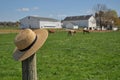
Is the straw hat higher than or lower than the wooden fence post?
higher

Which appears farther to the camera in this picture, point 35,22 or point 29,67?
point 35,22

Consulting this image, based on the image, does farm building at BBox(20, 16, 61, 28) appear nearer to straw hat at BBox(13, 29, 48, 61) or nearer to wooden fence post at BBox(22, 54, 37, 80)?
straw hat at BBox(13, 29, 48, 61)

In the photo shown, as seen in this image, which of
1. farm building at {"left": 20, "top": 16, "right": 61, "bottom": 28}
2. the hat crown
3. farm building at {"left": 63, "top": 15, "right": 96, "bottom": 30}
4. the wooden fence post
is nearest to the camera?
the wooden fence post

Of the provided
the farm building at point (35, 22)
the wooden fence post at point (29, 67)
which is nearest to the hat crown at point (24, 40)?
the wooden fence post at point (29, 67)

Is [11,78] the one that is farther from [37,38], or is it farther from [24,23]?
[24,23]

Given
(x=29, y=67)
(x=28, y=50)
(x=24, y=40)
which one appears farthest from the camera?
(x=24, y=40)

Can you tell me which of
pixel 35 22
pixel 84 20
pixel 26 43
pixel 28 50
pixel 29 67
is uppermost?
pixel 84 20

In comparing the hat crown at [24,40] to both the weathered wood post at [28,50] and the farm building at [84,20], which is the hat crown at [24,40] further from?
the farm building at [84,20]

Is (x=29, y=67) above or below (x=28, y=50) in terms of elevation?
below

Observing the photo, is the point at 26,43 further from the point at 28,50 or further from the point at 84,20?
the point at 84,20

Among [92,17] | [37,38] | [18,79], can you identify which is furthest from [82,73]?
[92,17]

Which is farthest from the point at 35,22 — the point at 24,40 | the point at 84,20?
the point at 24,40

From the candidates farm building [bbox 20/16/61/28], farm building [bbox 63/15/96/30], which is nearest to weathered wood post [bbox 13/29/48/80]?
farm building [bbox 20/16/61/28]

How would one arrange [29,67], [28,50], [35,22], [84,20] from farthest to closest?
[84,20], [35,22], [28,50], [29,67]
